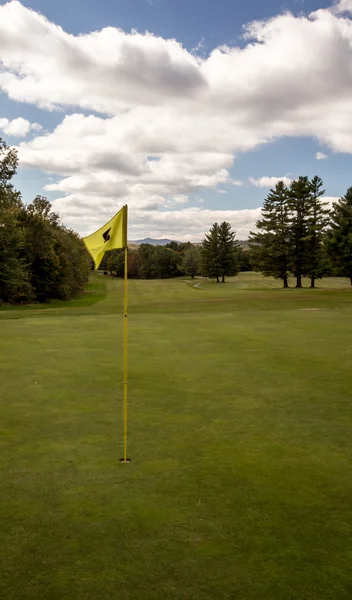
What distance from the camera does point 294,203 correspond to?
62.9 m

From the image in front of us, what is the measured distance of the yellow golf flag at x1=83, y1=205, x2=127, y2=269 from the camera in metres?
6.89

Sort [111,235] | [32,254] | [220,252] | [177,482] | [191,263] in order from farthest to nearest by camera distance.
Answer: [191,263], [220,252], [32,254], [111,235], [177,482]

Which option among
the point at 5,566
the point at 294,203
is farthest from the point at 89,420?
the point at 294,203

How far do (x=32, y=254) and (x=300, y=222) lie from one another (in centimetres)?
3361

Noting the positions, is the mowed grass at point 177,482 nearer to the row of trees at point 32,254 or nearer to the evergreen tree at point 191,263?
the row of trees at point 32,254

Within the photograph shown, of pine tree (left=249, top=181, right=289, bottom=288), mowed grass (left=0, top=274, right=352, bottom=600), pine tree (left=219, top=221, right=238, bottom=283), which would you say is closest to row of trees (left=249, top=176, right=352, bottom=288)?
pine tree (left=249, top=181, right=289, bottom=288)

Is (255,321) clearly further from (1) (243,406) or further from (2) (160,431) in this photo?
(2) (160,431)

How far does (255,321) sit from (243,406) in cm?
1375

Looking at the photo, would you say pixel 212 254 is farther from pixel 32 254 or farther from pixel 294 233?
pixel 32 254

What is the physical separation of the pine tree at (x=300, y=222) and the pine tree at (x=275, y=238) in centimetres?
78

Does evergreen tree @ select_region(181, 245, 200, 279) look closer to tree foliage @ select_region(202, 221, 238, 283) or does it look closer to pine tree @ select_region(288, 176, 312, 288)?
tree foliage @ select_region(202, 221, 238, 283)

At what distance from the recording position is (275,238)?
2554 inches

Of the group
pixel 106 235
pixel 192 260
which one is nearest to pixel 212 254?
pixel 192 260

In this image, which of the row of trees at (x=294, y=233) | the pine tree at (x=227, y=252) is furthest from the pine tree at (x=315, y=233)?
the pine tree at (x=227, y=252)
